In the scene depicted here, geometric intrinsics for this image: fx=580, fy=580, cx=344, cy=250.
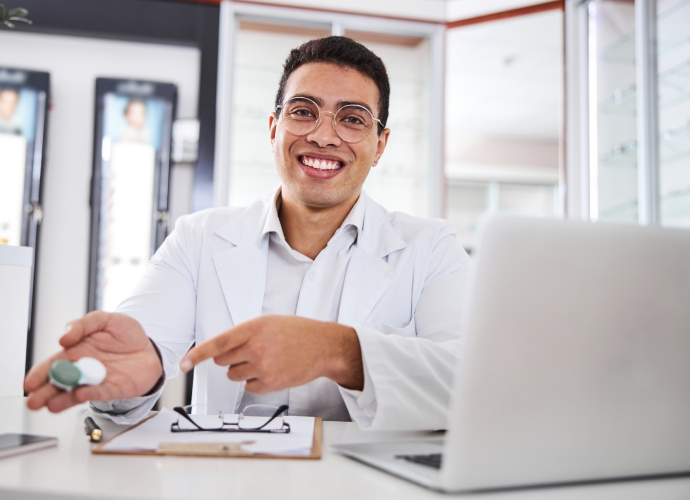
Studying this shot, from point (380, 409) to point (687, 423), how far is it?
1.22 feet

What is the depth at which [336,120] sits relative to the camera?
1423 mm

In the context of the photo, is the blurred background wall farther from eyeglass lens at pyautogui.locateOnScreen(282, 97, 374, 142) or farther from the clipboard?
the clipboard

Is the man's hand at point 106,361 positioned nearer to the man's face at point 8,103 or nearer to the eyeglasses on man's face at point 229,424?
the eyeglasses on man's face at point 229,424

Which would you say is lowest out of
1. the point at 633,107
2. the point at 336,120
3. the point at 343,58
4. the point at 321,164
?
the point at 321,164

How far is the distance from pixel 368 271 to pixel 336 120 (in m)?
0.38

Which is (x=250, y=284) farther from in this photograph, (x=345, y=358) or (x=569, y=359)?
(x=569, y=359)

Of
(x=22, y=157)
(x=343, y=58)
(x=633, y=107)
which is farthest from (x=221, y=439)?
(x=22, y=157)

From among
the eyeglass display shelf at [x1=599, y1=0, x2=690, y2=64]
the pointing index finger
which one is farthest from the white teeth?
the eyeglass display shelf at [x1=599, y1=0, x2=690, y2=64]

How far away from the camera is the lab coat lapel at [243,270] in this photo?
130 cm

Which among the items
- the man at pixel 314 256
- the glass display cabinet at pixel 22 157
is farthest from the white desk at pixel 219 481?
the glass display cabinet at pixel 22 157

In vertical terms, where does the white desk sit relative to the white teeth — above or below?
below

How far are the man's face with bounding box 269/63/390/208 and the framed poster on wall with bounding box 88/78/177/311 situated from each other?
1.87 meters

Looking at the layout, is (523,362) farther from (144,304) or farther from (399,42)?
(399,42)

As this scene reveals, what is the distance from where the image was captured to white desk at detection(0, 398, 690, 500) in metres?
0.51
